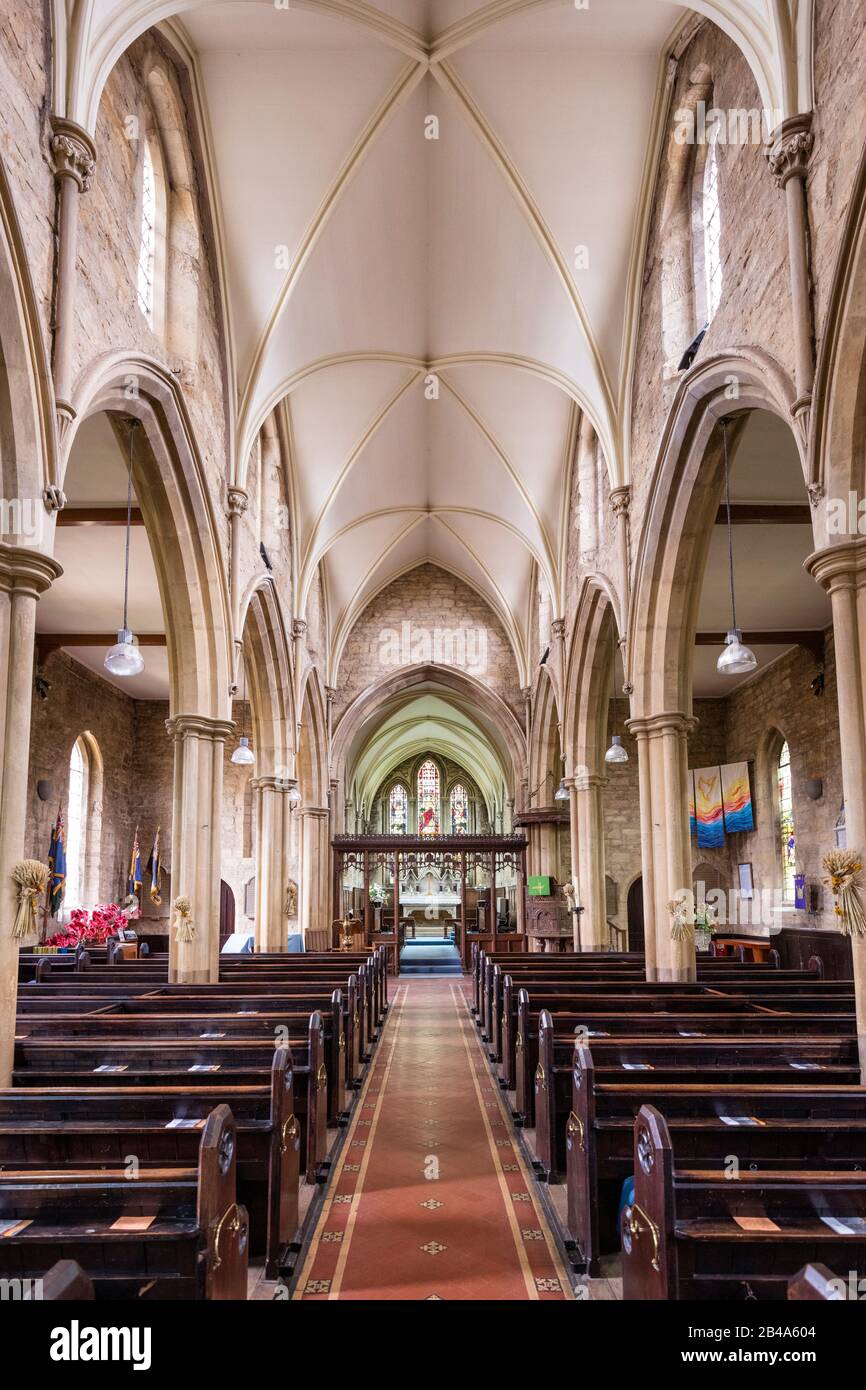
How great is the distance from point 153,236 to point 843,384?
25.6 feet

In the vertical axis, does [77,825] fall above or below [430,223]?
below

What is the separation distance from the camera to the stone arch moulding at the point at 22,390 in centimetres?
642

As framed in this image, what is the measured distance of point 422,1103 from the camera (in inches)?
356

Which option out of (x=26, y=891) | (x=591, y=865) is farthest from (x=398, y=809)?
(x=26, y=891)

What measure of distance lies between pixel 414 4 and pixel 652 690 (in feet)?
26.4

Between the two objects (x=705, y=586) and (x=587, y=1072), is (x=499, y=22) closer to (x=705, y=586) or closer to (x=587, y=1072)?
(x=705, y=586)

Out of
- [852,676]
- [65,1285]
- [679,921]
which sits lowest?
[65,1285]

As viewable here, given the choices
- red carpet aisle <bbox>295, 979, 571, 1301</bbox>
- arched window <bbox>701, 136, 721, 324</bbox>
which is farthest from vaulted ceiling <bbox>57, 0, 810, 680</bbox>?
red carpet aisle <bbox>295, 979, 571, 1301</bbox>

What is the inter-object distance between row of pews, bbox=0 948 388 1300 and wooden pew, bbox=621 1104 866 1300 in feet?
5.23

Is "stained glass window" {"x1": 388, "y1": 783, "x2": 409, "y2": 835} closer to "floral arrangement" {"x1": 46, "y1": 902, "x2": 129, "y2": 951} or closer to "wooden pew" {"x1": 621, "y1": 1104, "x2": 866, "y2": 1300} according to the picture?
"floral arrangement" {"x1": 46, "y1": 902, "x2": 129, "y2": 951}

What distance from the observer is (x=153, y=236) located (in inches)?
431

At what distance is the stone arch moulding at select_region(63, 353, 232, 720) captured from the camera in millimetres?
10734

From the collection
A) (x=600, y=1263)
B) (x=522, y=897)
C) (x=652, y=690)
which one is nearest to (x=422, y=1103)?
(x=600, y=1263)

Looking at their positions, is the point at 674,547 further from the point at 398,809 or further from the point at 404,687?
the point at 398,809
